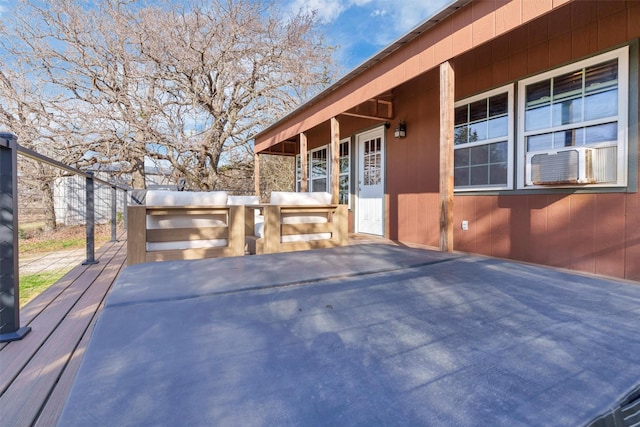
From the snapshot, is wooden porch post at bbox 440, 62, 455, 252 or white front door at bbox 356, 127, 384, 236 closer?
wooden porch post at bbox 440, 62, 455, 252

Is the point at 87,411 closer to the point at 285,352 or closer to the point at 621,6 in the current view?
the point at 285,352

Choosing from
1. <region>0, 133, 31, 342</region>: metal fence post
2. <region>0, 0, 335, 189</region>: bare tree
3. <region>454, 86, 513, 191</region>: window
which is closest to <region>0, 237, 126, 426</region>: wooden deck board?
<region>0, 133, 31, 342</region>: metal fence post

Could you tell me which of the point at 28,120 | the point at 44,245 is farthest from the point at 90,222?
the point at 28,120

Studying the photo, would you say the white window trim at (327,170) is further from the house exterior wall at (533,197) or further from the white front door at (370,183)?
the house exterior wall at (533,197)

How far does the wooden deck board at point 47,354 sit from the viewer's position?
1.02m

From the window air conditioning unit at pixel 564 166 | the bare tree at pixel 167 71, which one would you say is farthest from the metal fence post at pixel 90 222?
the bare tree at pixel 167 71

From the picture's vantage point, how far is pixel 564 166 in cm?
291

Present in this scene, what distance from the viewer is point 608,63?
281 cm

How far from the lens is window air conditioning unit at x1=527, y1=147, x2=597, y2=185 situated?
279 centimetres

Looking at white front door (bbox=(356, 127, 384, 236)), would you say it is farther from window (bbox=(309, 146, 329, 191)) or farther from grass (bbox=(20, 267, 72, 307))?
grass (bbox=(20, 267, 72, 307))

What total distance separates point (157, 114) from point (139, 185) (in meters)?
2.43

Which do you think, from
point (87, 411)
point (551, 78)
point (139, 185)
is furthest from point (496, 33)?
point (139, 185)

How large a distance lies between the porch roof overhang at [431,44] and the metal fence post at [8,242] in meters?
3.42

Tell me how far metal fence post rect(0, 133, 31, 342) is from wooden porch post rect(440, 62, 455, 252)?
3216mm
